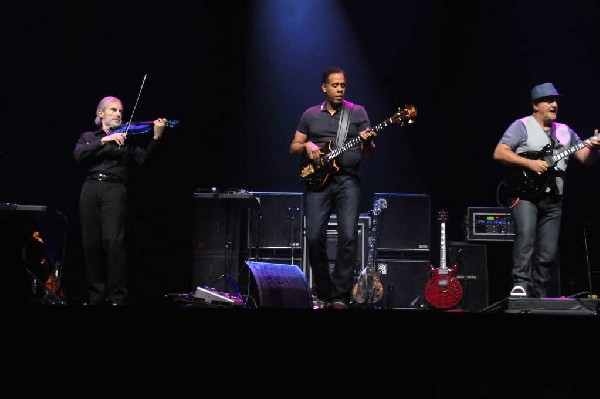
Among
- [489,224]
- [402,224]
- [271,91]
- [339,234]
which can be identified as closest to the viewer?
[339,234]

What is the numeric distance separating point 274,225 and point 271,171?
3.90 feet

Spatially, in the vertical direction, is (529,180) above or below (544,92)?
below

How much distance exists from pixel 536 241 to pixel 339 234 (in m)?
1.73

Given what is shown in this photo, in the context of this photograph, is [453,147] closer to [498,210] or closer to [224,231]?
[498,210]

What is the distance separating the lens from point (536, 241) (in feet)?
23.1

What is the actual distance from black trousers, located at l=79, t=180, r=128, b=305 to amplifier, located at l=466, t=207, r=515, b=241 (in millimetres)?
4332

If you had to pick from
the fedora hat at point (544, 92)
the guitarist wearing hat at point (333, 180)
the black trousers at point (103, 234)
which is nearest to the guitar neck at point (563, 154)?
the fedora hat at point (544, 92)

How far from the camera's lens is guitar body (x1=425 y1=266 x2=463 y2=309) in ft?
30.5

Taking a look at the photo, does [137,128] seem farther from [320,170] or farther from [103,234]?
[320,170]

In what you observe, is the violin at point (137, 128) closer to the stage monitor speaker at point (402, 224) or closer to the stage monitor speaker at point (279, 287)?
the stage monitor speaker at point (279, 287)

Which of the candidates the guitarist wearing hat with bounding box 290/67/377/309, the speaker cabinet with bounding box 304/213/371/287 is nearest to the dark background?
the speaker cabinet with bounding box 304/213/371/287

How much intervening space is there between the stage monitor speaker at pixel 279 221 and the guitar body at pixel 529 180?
126 inches

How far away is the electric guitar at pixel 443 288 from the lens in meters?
9.30

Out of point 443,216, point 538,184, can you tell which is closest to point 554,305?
point 538,184
